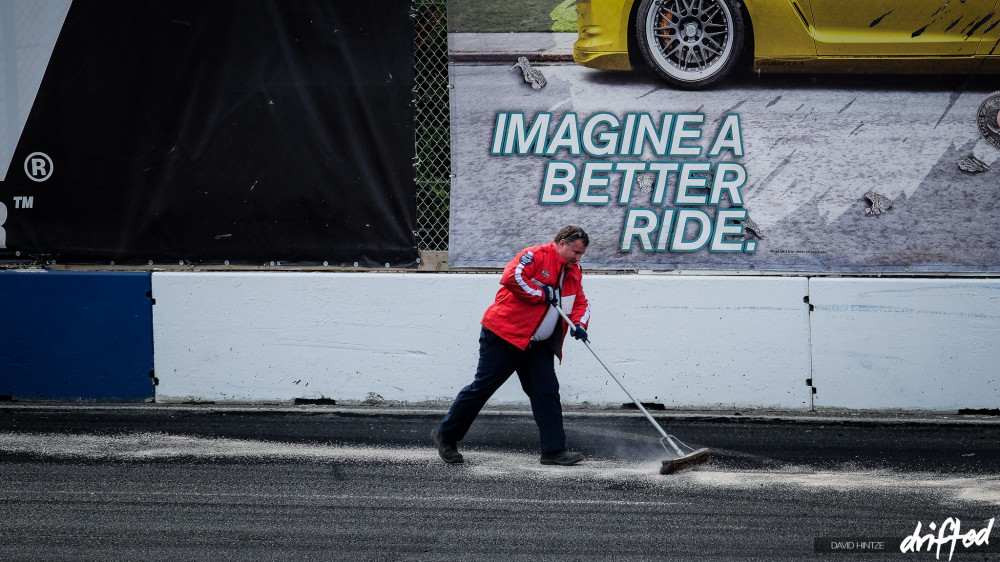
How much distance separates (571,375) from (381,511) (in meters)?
3.25

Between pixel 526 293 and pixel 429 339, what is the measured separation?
7.03 feet

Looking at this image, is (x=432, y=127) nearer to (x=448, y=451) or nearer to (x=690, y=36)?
(x=690, y=36)

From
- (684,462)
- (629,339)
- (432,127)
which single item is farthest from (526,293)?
(432,127)

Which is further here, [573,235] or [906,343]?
[906,343]

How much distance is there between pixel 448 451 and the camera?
6844mm

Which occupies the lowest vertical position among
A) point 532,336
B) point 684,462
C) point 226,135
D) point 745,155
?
point 684,462

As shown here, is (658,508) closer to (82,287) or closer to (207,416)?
(207,416)

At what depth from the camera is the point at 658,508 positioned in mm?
5742

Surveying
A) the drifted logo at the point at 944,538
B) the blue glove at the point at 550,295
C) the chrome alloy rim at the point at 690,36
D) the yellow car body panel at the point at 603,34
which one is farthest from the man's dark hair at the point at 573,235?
the drifted logo at the point at 944,538

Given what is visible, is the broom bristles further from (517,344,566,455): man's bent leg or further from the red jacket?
the red jacket

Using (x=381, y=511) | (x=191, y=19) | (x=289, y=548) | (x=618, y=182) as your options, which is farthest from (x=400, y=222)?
(x=289, y=548)

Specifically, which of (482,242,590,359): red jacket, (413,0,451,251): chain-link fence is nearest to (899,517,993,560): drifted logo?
(482,242,590,359): red jacket

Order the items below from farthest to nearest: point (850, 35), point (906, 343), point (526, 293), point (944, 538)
Result: point (850, 35) → point (906, 343) → point (526, 293) → point (944, 538)

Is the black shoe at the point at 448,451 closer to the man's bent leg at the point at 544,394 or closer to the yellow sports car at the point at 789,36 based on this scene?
the man's bent leg at the point at 544,394
